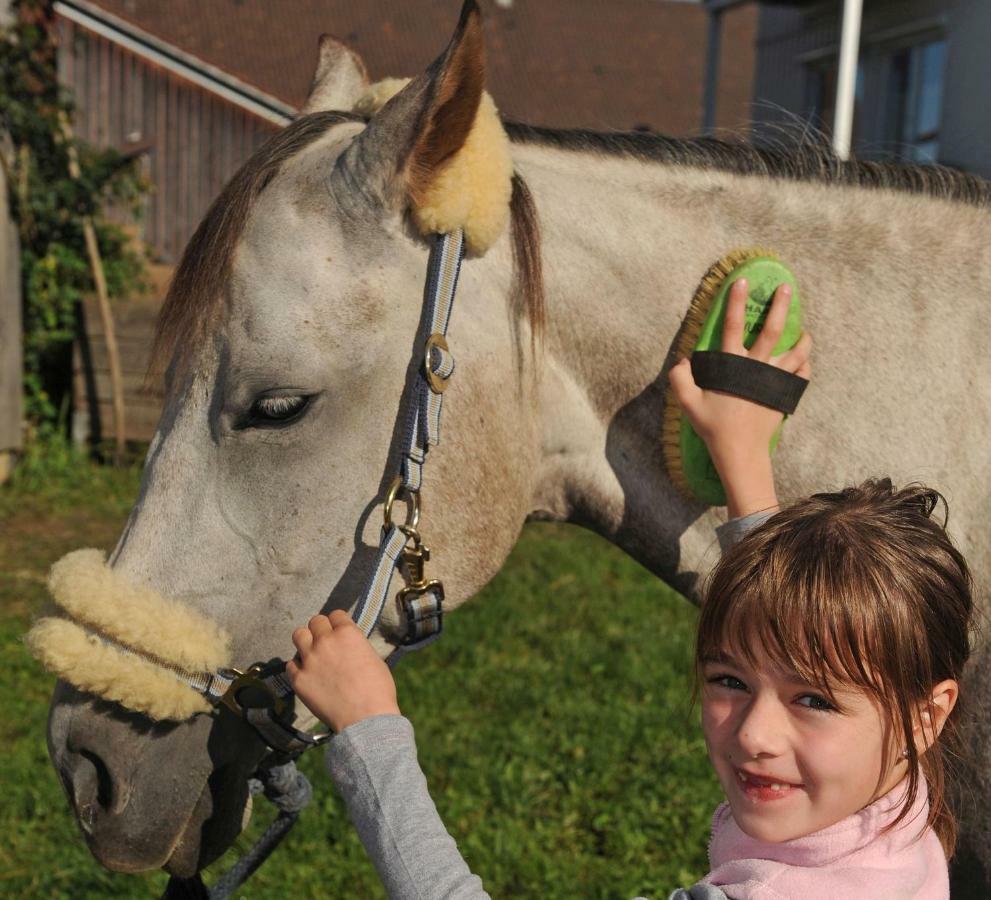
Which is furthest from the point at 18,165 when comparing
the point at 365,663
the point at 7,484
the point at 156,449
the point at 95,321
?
the point at 365,663

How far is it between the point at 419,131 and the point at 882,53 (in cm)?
941

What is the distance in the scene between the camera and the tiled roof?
20.5m

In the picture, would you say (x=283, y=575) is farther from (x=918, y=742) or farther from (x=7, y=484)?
(x=7, y=484)

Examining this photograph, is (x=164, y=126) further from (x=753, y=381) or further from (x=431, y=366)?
(x=753, y=381)

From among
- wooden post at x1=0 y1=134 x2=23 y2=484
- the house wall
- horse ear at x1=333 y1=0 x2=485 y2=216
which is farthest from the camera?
the house wall

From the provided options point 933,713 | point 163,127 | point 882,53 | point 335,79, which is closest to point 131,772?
point 933,713

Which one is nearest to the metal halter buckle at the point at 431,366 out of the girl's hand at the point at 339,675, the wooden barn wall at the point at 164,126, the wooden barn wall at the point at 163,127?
the girl's hand at the point at 339,675

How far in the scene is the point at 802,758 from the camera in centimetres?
124

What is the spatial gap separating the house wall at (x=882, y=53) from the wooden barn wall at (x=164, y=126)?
6.72 m

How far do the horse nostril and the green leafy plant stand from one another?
22.2 feet

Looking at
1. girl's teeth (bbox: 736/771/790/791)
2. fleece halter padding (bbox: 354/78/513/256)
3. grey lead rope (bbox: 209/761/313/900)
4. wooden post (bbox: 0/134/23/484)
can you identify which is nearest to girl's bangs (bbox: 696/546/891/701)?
girl's teeth (bbox: 736/771/790/791)

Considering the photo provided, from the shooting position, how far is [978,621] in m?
1.68

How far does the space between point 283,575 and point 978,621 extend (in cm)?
109

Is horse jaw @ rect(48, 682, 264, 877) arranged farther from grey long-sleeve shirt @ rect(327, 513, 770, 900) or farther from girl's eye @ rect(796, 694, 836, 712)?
girl's eye @ rect(796, 694, 836, 712)
